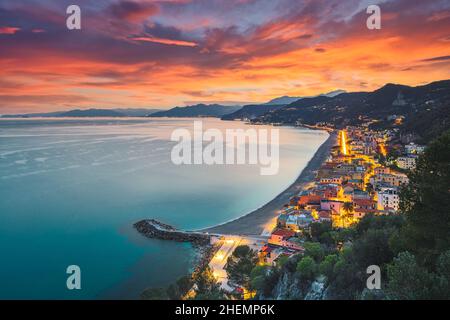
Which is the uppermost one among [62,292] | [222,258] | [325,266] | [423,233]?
[423,233]

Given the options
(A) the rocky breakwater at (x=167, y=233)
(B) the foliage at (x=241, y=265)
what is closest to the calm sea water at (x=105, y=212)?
(A) the rocky breakwater at (x=167, y=233)

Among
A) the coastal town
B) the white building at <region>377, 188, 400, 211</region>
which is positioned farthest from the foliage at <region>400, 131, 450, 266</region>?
the white building at <region>377, 188, 400, 211</region>

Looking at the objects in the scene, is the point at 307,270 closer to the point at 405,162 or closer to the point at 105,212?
the point at 105,212

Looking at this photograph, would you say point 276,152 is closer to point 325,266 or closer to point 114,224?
point 114,224
